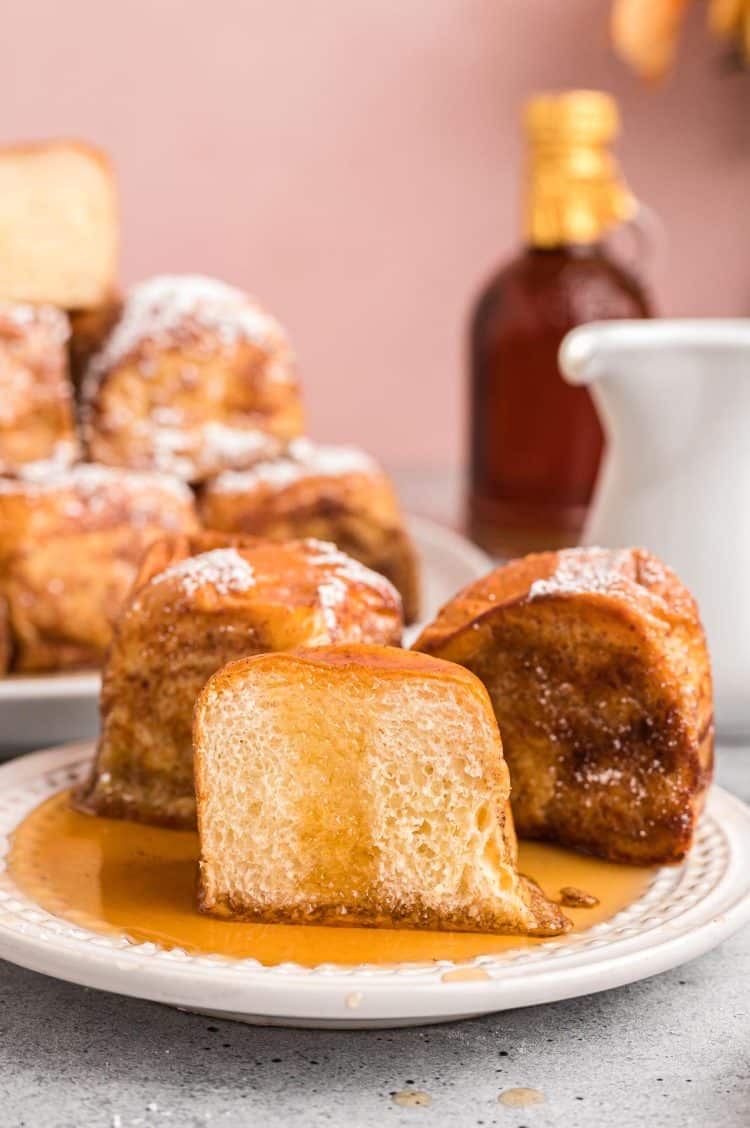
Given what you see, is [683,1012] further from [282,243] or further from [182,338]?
[282,243]

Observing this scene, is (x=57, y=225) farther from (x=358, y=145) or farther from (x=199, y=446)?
(x=358, y=145)

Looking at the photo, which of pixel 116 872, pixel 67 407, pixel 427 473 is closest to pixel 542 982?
pixel 116 872

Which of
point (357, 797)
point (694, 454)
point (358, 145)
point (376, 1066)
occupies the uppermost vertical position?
point (358, 145)

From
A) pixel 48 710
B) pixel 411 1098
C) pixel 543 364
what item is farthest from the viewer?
pixel 543 364

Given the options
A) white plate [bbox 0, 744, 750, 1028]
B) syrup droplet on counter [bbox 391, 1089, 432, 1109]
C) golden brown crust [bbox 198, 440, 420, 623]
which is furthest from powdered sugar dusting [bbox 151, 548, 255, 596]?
golden brown crust [bbox 198, 440, 420, 623]

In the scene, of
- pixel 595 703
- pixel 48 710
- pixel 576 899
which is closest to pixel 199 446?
pixel 48 710

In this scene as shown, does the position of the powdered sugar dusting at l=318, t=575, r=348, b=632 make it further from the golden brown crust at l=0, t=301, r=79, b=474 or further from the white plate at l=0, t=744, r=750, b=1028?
the golden brown crust at l=0, t=301, r=79, b=474

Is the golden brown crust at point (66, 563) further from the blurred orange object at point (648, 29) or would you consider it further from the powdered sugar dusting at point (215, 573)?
the blurred orange object at point (648, 29)
